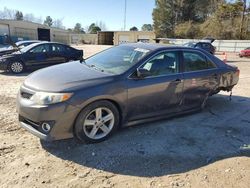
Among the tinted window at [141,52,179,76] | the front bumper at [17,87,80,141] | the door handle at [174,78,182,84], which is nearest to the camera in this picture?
the front bumper at [17,87,80,141]

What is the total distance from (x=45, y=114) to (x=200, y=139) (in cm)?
262

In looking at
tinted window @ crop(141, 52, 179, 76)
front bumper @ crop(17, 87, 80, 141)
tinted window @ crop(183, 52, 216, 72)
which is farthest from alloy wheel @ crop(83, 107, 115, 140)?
tinted window @ crop(183, 52, 216, 72)

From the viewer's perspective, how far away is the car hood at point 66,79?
401cm

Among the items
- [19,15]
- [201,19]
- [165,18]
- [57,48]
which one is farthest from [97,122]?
[19,15]

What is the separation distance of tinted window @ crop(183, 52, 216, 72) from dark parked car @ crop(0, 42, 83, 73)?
6068mm

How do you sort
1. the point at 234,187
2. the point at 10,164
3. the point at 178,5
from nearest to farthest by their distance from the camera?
1. the point at 234,187
2. the point at 10,164
3. the point at 178,5

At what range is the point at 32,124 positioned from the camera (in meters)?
4.05

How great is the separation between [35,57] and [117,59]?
26.0 feet

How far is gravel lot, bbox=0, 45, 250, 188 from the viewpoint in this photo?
343 cm

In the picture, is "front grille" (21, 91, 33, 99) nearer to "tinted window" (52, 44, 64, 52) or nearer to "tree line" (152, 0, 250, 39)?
"tinted window" (52, 44, 64, 52)

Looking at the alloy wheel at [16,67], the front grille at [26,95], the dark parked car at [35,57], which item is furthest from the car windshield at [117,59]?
the alloy wheel at [16,67]

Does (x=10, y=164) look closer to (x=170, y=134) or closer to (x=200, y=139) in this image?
(x=170, y=134)

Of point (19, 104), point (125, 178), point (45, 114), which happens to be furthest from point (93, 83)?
point (125, 178)

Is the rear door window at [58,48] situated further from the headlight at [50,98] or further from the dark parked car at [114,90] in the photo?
the headlight at [50,98]
